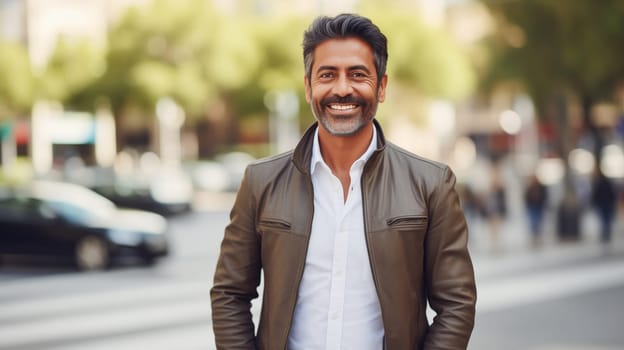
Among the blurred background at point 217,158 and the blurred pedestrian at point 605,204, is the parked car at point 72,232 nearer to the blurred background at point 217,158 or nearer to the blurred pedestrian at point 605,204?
the blurred background at point 217,158

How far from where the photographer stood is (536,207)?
15.7 m

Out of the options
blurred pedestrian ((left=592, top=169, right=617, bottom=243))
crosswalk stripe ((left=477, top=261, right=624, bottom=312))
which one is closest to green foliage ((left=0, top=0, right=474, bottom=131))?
blurred pedestrian ((left=592, top=169, right=617, bottom=243))

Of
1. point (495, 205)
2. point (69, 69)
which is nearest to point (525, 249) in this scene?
point (495, 205)

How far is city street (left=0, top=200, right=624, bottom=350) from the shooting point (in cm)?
790

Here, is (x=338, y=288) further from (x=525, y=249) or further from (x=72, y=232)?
(x=525, y=249)

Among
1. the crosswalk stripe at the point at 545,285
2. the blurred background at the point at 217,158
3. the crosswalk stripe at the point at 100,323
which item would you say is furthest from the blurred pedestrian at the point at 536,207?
the crosswalk stripe at the point at 100,323

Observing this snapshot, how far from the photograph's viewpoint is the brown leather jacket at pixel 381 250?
234 centimetres

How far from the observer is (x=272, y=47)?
3906 cm

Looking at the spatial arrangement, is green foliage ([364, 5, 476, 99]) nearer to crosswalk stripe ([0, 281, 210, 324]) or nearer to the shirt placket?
crosswalk stripe ([0, 281, 210, 324])

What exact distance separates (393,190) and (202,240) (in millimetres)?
16296

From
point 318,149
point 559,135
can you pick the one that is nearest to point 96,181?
point 559,135

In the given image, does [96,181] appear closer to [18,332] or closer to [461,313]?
[18,332]

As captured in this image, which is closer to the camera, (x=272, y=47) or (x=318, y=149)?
(x=318, y=149)

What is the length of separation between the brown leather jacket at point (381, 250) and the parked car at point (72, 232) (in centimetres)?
1165
